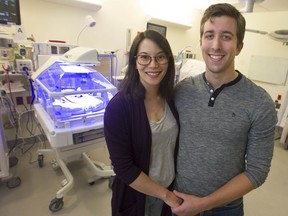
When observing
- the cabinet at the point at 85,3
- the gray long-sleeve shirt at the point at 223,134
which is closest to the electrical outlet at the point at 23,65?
the cabinet at the point at 85,3

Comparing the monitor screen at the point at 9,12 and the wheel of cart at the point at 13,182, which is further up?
the monitor screen at the point at 9,12

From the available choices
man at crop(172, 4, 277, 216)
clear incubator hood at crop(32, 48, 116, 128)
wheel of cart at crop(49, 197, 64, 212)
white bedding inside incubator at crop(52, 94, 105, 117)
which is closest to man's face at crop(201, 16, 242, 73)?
man at crop(172, 4, 277, 216)

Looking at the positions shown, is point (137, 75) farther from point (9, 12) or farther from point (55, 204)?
point (9, 12)

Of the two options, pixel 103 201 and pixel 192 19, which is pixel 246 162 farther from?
pixel 192 19

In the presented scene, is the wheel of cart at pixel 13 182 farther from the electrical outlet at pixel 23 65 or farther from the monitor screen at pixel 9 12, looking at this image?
the monitor screen at pixel 9 12

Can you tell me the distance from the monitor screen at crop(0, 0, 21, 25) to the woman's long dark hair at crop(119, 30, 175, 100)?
5.64ft

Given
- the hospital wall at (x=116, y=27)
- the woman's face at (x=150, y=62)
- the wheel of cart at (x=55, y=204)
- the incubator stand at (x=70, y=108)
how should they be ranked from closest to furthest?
1. the woman's face at (x=150, y=62)
2. the incubator stand at (x=70, y=108)
3. the wheel of cart at (x=55, y=204)
4. the hospital wall at (x=116, y=27)

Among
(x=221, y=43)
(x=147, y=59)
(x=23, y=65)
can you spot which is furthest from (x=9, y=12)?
(x=221, y=43)

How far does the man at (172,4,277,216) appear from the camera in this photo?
2.59ft

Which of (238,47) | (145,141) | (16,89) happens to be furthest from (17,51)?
(238,47)

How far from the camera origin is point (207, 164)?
2.89ft

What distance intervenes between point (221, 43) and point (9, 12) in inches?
83.4

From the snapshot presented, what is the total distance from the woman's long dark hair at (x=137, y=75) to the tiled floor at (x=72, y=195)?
141 centimetres

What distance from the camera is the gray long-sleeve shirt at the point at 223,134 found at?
0.78 m
